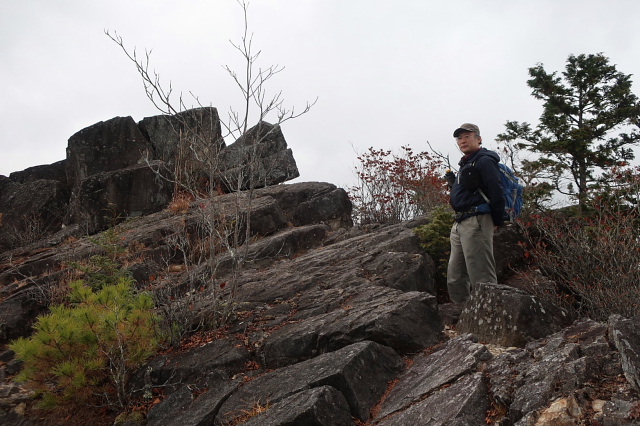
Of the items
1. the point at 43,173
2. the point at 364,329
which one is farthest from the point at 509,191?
the point at 43,173

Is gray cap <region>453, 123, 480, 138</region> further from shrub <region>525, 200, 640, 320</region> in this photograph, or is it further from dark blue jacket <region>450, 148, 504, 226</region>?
shrub <region>525, 200, 640, 320</region>

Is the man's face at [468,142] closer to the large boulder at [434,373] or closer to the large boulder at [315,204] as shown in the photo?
the large boulder at [434,373]

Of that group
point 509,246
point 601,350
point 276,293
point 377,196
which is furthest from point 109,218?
point 601,350

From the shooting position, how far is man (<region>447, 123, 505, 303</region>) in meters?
5.77

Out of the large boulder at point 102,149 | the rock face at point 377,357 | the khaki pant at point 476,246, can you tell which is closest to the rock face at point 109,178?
the large boulder at point 102,149

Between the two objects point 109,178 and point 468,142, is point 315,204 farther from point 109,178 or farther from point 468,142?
point 468,142

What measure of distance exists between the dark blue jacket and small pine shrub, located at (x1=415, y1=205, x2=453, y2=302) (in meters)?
1.61

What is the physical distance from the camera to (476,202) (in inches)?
232

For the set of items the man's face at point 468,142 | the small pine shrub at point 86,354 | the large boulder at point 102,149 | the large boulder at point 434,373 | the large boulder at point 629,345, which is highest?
the large boulder at point 102,149

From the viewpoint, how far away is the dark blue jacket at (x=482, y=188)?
571 centimetres

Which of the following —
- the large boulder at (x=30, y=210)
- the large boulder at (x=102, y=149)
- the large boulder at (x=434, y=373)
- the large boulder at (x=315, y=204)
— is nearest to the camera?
the large boulder at (x=434, y=373)

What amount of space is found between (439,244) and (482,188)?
6.29 feet

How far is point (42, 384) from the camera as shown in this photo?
5414 millimetres

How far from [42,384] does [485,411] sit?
14.3ft
